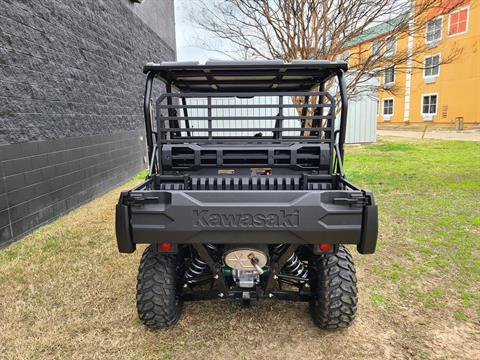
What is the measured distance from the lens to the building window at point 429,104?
80.6 ft

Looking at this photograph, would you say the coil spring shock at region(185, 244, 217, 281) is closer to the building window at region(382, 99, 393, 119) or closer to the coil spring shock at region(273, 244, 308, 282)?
the coil spring shock at region(273, 244, 308, 282)

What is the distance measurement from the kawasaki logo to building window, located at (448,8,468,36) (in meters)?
24.4

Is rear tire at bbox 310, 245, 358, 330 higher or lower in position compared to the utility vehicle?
lower

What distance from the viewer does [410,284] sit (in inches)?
128

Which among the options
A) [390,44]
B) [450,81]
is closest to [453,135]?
[450,81]

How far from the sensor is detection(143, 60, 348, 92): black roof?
244 centimetres

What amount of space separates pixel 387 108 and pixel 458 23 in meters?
8.54

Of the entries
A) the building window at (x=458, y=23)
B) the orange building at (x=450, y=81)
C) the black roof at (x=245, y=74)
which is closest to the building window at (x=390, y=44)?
the black roof at (x=245, y=74)

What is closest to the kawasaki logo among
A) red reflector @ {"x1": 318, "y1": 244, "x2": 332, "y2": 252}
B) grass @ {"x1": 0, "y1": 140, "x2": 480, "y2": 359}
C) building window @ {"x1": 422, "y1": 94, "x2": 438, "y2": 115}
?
red reflector @ {"x1": 318, "y1": 244, "x2": 332, "y2": 252}

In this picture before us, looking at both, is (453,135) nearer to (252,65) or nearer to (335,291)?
(335,291)

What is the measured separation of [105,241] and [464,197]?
5684mm

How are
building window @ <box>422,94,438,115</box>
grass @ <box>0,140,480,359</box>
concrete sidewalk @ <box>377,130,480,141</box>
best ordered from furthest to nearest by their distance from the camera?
building window @ <box>422,94,438,115</box> < concrete sidewalk @ <box>377,130,480,141</box> < grass @ <box>0,140,480,359</box>

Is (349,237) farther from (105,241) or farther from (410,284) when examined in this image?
(105,241)

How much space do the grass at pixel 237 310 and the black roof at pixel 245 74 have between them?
182 centimetres
